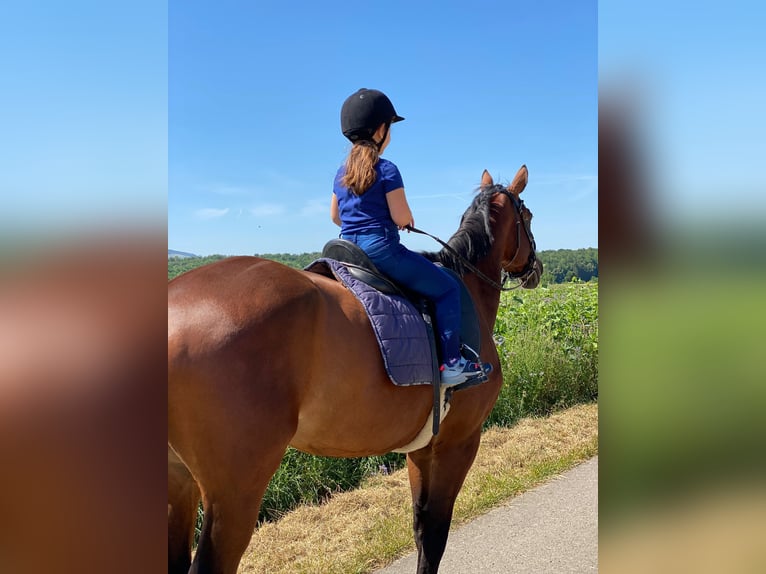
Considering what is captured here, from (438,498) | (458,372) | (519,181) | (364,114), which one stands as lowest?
(438,498)

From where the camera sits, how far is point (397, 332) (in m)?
3.08

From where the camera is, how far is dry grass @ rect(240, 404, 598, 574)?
421cm

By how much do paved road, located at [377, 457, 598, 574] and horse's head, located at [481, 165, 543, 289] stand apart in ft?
6.54

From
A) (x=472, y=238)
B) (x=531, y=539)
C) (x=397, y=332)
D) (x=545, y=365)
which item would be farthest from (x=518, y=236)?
(x=545, y=365)

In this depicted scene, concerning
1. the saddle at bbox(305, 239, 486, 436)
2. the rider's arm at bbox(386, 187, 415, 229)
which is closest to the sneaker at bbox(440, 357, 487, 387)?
the saddle at bbox(305, 239, 486, 436)

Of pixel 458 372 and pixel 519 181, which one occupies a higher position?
pixel 519 181

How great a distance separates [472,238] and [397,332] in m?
1.59

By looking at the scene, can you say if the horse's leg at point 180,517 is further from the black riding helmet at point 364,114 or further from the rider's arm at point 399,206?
the black riding helmet at point 364,114

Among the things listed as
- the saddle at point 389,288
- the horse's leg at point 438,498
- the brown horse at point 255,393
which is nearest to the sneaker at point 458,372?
the saddle at point 389,288

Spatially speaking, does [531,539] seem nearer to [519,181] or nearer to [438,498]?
[438,498]

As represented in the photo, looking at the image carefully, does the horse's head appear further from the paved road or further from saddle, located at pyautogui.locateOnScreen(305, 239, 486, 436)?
the paved road

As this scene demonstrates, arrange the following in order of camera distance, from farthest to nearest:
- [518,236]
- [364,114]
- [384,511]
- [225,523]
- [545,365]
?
[545,365] → [384,511] → [518,236] → [364,114] → [225,523]
